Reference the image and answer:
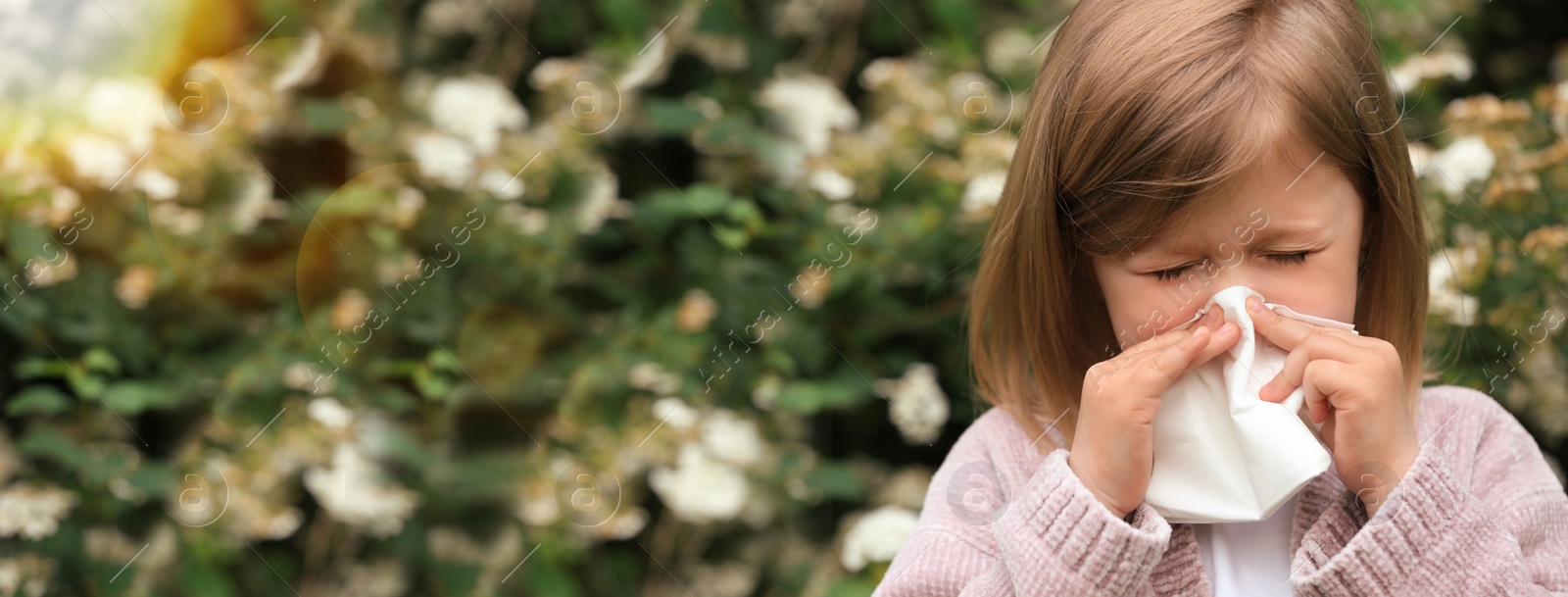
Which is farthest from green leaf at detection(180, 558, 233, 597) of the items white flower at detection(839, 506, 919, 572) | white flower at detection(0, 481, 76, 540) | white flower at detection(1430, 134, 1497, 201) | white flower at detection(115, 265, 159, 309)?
white flower at detection(1430, 134, 1497, 201)

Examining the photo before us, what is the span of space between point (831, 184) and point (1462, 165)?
39.5 inches

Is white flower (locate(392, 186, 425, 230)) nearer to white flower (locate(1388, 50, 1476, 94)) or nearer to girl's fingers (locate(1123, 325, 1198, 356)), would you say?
girl's fingers (locate(1123, 325, 1198, 356))

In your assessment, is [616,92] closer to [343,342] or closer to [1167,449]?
[343,342]

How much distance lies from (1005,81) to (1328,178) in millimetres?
1226

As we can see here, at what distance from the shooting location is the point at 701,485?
6.48ft

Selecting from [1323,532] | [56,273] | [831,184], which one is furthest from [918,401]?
[56,273]

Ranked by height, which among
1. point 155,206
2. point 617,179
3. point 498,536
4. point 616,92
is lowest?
point 498,536

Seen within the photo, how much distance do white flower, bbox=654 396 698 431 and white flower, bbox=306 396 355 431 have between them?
65 cm

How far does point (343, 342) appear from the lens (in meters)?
2.17

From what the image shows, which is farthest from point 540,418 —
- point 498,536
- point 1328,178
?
point 1328,178

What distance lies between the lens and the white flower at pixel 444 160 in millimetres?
Result: 2154

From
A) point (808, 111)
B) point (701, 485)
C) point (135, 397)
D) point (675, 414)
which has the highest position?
point (808, 111)

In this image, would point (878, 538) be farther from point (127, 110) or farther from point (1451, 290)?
point (127, 110)

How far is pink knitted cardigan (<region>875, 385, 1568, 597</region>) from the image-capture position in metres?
0.98
